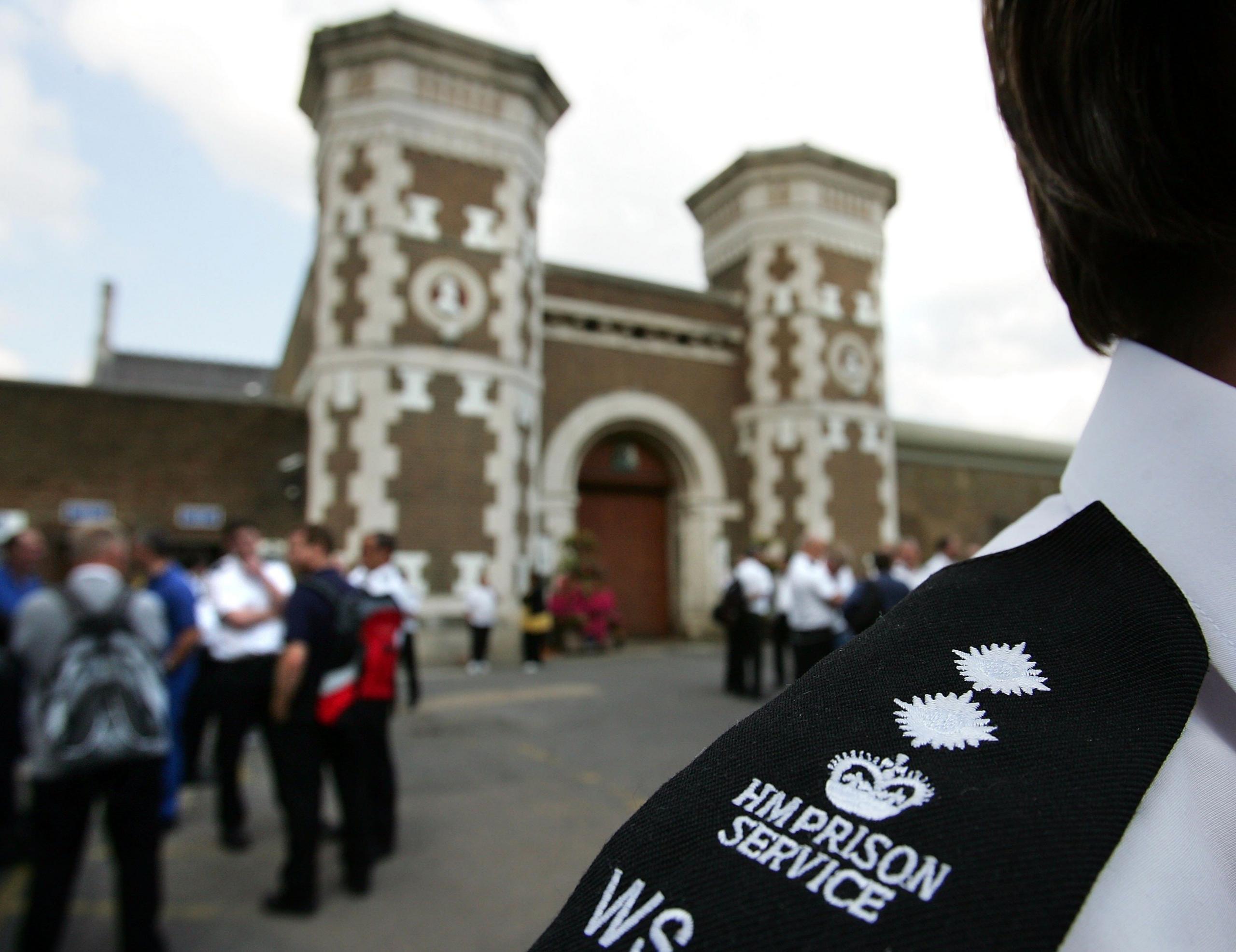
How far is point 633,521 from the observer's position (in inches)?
571

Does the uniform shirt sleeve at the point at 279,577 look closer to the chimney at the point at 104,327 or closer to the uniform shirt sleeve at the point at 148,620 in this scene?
the uniform shirt sleeve at the point at 148,620

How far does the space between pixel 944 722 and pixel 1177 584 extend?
19cm

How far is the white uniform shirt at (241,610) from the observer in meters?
4.80

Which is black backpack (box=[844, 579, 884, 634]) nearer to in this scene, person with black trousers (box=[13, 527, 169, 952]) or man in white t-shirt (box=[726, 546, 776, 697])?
man in white t-shirt (box=[726, 546, 776, 697])

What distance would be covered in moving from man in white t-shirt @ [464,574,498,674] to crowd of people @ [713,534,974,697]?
3.49 m

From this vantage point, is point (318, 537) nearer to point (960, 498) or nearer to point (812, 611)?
point (812, 611)

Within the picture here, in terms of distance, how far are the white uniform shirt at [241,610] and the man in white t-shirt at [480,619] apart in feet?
18.1

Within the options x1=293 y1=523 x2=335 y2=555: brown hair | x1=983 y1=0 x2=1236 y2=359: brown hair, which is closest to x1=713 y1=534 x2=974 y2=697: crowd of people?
x1=293 y1=523 x2=335 y2=555: brown hair

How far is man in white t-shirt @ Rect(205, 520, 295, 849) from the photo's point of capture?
4527mm

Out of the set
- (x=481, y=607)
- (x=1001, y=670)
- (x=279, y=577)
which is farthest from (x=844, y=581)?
(x=1001, y=670)

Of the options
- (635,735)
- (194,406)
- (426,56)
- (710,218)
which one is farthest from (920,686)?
(710,218)

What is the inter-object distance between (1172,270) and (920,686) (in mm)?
444

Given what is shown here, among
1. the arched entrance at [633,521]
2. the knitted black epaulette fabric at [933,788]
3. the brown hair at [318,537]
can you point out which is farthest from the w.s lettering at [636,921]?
the arched entrance at [633,521]

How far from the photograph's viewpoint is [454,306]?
11.6 meters
